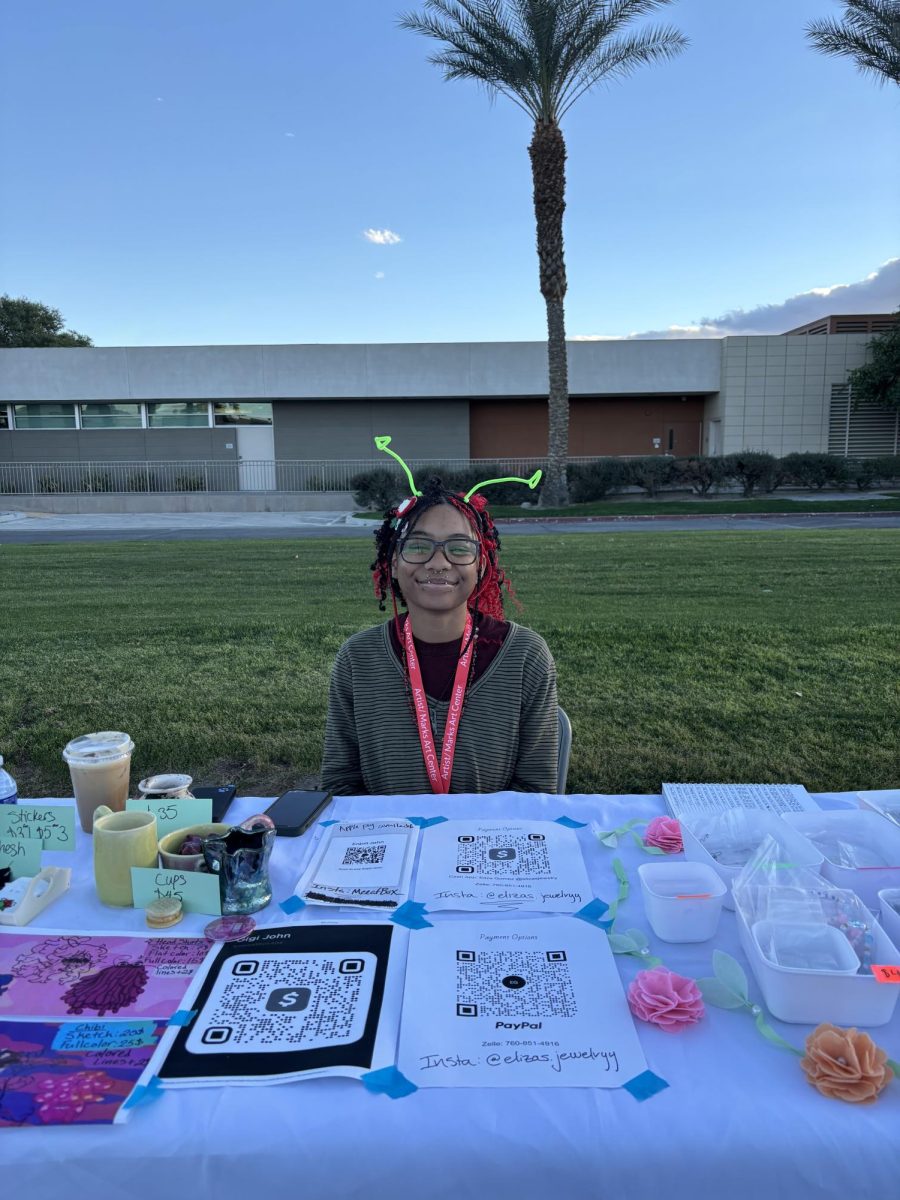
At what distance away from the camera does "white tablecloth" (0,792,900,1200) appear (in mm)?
1003

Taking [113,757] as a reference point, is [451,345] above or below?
above

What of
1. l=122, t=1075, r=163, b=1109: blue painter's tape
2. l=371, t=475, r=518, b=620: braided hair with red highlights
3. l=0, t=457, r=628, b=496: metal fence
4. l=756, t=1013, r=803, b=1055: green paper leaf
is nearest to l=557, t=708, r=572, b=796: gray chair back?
l=371, t=475, r=518, b=620: braided hair with red highlights

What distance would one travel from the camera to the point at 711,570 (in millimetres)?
9844

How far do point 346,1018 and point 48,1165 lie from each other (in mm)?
412

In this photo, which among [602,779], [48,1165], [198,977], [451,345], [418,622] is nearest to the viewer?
[48,1165]

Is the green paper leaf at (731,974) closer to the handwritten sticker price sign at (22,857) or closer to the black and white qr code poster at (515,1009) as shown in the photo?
the black and white qr code poster at (515,1009)

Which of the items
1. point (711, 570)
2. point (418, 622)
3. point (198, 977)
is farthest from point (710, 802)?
point (711, 570)

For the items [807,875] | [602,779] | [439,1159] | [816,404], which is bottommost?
[602,779]

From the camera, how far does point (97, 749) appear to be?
1901 mm

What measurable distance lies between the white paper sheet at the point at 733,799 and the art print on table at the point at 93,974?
116 cm

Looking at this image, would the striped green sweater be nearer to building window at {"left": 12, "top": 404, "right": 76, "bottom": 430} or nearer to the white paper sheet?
the white paper sheet

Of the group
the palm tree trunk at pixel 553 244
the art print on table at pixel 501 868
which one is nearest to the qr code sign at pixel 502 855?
the art print on table at pixel 501 868

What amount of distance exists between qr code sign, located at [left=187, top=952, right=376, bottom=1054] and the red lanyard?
989 mm

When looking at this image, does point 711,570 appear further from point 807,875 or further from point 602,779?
point 807,875
